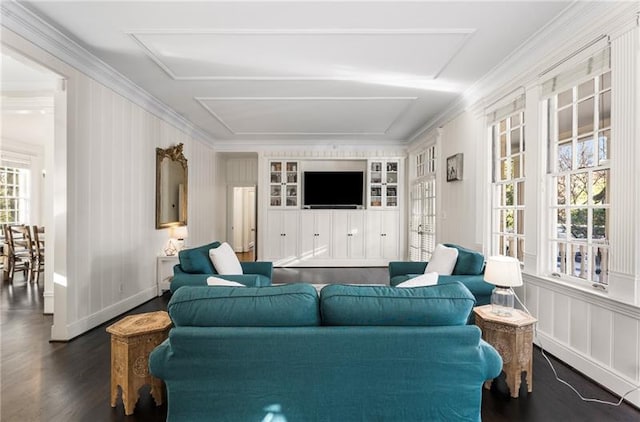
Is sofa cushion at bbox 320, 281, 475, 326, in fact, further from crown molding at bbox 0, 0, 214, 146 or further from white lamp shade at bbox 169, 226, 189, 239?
white lamp shade at bbox 169, 226, 189, 239

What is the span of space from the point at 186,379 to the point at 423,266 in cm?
299

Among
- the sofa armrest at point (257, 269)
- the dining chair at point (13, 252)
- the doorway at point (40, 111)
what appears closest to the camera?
the doorway at point (40, 111)

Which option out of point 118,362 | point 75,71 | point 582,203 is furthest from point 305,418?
point 75,71

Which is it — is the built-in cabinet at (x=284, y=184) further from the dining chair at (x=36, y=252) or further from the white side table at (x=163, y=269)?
the dining chair at (x=36, y=252)

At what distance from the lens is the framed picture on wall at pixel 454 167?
4418 millimetres

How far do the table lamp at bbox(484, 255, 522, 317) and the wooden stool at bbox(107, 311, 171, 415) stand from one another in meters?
2.32

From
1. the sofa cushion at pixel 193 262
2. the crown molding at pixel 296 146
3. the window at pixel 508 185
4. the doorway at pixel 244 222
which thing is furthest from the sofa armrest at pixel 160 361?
the doorway at pixel 244 222

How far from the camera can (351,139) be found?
6891mm

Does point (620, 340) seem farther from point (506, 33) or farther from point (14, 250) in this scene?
point (14, 250)

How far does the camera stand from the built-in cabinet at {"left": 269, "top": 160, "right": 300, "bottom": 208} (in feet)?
24.0

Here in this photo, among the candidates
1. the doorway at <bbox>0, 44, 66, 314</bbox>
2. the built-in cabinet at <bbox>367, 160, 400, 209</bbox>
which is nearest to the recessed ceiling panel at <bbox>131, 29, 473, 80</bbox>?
the doorway at <bbox>0, 44, 66, 314</bbox>

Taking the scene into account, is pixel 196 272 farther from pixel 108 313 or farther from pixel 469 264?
pixel 469 264

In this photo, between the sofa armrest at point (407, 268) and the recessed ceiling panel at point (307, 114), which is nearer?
the sofa armrest at point (407, 268)

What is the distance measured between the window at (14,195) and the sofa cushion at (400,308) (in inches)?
335
